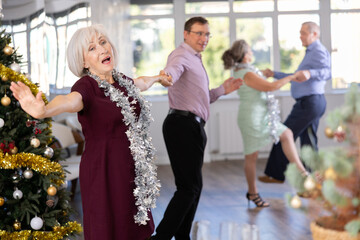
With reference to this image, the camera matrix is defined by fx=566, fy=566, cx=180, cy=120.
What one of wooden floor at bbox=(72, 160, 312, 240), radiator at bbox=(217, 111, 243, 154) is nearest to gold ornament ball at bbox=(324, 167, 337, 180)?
wooden floor at bbox=(72, 160, 312, 240)

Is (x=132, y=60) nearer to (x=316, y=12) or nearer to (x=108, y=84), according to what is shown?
(x=316, y=12)

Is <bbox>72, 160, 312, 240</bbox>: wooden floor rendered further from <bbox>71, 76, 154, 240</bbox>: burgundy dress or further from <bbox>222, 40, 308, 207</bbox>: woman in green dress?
<bbox>71, 76, 154, 240</bbox>: burgundy dress

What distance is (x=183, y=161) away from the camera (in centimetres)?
382

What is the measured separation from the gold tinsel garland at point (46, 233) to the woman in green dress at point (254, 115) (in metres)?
2.30

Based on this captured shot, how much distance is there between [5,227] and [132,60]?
6.05m

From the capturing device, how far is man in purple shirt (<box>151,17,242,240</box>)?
379cm

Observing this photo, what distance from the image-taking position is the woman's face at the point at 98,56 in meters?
2.70

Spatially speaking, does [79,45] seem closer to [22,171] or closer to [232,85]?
[22,171]

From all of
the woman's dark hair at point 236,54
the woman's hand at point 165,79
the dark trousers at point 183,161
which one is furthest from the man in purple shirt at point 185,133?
the woman's dark hair at point 236,54

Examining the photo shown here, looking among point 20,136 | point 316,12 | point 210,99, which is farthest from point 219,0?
point 20,136

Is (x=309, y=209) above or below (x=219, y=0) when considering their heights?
below

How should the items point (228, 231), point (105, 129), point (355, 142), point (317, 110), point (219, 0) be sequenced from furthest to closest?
point (219, 0)
point (317, 110)
point (105, 129)
point (228, 231)
point (355, 142)

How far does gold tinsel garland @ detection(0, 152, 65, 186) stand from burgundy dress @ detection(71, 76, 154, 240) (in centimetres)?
76

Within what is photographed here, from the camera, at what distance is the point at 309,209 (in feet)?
4.01
